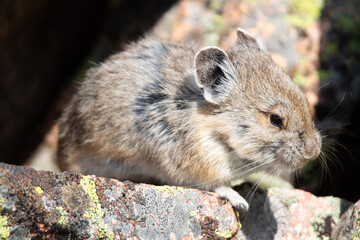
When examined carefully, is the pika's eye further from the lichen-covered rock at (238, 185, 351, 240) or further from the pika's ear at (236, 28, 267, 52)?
the pika's ear at (236, 28, 267, 52)

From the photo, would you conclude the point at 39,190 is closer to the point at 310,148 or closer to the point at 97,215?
the point at 97,215

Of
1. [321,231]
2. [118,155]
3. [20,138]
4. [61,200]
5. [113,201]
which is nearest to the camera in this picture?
[61,200]

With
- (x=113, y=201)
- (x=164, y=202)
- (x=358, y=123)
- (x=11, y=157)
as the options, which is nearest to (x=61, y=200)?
(x=113, y=201)

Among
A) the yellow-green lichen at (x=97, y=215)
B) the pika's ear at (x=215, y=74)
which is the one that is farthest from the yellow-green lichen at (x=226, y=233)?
the pika's ear at (x=215, y=74)

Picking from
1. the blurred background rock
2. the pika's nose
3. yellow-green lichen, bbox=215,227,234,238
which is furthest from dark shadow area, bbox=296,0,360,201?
yellow-green lichen, bbox=215,227,234,238

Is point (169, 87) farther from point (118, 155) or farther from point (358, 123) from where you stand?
point (358, 123)
